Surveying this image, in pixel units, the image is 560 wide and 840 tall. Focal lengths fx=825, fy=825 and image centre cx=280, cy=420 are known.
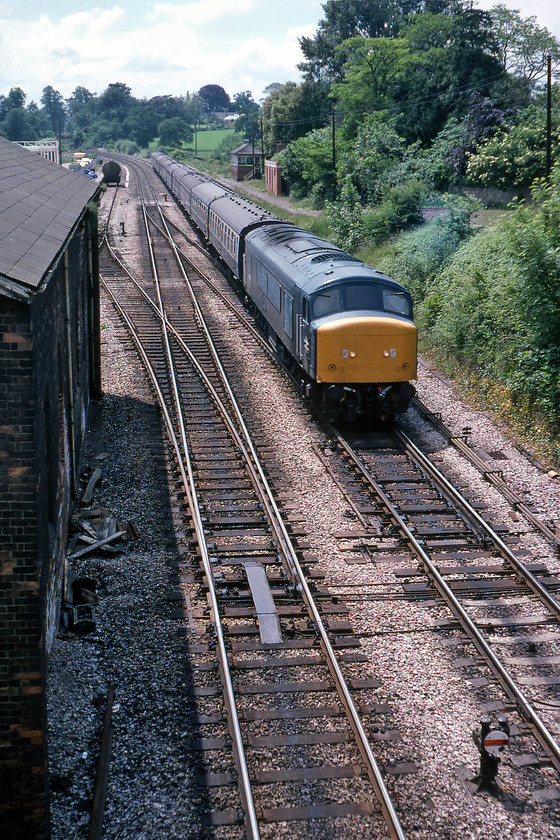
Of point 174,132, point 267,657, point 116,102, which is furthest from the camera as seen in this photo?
point 116,102

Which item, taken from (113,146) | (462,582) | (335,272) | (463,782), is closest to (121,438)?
(335,272)

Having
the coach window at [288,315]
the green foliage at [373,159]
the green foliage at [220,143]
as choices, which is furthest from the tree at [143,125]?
the coach window at [288,315]

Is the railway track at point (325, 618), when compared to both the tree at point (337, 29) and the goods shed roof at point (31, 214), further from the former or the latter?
the tree at point (337, 29)

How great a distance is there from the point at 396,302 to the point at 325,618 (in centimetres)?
761

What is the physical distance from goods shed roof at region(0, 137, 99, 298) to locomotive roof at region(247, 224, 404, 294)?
4256 millimetres

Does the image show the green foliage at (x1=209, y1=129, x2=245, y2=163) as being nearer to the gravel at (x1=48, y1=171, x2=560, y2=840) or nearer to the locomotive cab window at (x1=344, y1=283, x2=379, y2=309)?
the locomotive cab window at (x1=344, y1=283, x2=379, y2=309)

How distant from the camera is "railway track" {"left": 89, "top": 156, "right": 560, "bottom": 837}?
6.76m

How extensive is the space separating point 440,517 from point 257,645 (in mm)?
4035

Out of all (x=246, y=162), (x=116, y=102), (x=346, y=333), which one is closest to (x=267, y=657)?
(x=346, y=333)

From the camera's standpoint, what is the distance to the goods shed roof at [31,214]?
6.41 meters

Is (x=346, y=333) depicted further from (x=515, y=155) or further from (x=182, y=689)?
(x=515, y=155)

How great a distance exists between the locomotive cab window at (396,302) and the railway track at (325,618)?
2.36m

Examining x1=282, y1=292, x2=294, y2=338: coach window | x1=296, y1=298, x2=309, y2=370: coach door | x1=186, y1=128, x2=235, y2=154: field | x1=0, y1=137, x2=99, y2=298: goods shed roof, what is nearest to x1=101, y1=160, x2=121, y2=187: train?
x1=186, y1=128, x2=235, y2=154: field

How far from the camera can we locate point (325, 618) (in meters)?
9.16
